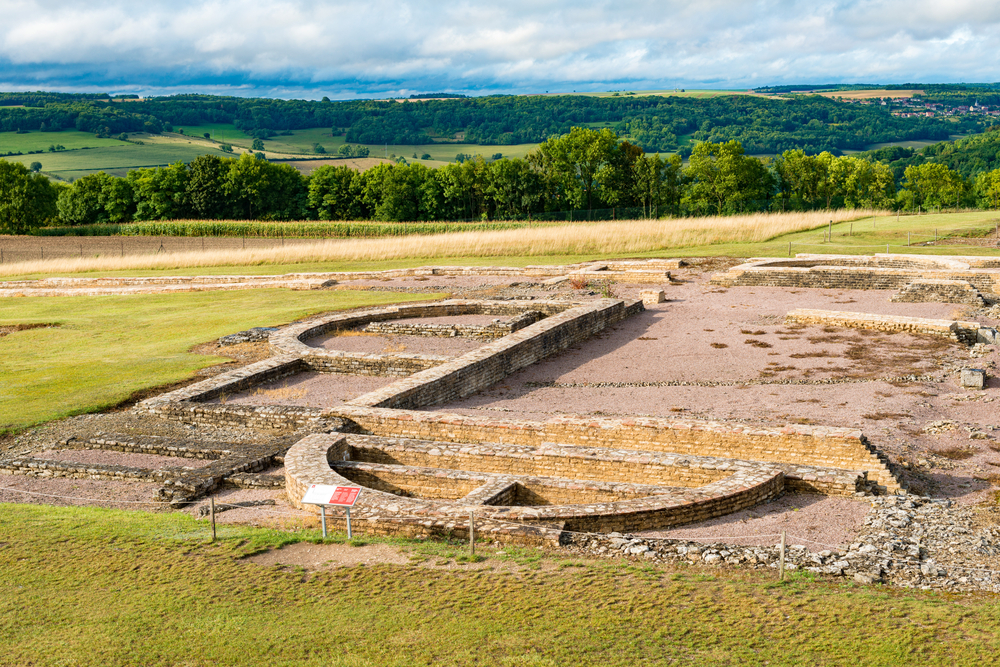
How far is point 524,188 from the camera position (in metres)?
72.8

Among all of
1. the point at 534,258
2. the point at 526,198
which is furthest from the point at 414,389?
the point at 526,198

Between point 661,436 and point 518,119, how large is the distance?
15934cm

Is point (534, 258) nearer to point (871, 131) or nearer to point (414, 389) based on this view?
point (414, 389)

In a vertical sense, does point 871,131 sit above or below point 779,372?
above

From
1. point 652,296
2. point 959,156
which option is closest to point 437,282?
point 652,296

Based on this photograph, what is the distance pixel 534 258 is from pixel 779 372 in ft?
73.2

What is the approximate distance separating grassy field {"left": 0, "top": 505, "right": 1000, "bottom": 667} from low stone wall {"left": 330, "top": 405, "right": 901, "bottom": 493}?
11.7 feet

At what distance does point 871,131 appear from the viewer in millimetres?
143000

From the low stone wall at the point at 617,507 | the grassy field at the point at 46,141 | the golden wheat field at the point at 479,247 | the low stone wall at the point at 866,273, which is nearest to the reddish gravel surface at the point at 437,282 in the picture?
the low stone wall at the point at 866,273

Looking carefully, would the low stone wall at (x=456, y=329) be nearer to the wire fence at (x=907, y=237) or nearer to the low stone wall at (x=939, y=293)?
the low stone wall at (x=939, y=293)

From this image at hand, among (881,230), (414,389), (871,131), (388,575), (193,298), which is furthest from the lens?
(871,131)

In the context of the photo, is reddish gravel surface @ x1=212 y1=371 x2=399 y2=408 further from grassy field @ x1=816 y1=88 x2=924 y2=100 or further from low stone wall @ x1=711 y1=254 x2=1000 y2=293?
grassy field @ x1=816 y1=88 x2=924 y2=100

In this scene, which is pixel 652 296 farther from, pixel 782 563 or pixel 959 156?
pixel 959 156

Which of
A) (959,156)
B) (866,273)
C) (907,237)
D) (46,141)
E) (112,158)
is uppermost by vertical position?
(46,141)
